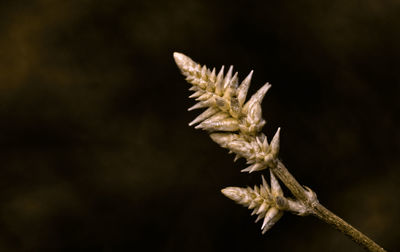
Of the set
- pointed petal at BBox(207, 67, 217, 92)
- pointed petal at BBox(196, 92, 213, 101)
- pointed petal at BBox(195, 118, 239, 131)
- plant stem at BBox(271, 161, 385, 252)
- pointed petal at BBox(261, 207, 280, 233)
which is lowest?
pointed petal at BBox(261, 207, 280, 233)

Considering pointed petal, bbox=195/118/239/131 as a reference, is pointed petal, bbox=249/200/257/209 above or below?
below

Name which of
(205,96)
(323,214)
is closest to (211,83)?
(205,96)

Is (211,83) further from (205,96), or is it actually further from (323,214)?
(323,214)

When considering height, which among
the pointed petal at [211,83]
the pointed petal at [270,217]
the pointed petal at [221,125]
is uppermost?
the pointed petal at [211,83]

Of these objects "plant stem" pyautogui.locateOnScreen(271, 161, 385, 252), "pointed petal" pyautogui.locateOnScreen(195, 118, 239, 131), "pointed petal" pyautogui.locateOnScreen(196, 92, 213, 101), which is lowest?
"plant stem" pyautogui.locateOnScreen(271, 161, 385, 252)

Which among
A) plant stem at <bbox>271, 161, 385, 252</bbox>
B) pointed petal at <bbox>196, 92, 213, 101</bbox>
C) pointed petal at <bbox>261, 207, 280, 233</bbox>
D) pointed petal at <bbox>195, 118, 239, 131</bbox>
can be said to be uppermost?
pointed petal at <bbox>196, 92, 213, 101</bbox>

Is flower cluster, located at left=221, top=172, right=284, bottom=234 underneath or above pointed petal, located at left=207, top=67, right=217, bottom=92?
underneath

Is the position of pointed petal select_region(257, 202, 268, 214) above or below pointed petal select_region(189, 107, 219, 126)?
below

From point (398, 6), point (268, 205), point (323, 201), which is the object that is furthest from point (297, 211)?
point (398, 6)

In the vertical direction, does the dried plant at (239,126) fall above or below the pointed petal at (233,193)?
above
